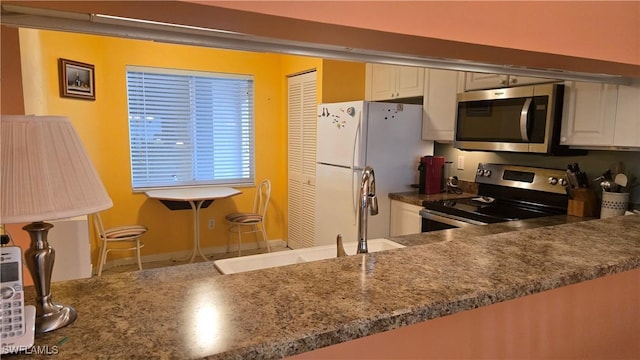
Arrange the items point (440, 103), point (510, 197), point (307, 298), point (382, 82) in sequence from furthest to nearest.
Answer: point (382, 82)
point (440, 103)
point (510, 197)
point (307, 298)

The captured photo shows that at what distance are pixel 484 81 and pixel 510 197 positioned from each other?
0.90 metres

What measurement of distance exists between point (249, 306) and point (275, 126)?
412 centimetres

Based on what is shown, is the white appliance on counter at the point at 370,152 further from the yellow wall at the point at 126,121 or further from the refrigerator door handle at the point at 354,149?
the yellow wall at the point at 126,121

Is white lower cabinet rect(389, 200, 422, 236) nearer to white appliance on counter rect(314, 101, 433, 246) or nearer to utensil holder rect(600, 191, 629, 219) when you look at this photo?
white appliance on counter rect(314, 101, 433, 246)

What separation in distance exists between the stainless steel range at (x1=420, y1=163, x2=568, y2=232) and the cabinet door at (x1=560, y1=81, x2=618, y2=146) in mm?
348

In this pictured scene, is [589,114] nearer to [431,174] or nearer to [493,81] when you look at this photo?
[493,81]

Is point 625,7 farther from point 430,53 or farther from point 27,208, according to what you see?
point 27,208

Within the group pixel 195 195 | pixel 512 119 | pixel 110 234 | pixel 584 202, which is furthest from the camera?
pixel 195 195

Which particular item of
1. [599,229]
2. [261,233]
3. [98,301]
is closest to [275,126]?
[261,233]

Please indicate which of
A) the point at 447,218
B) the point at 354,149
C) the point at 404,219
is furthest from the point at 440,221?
the point at 354,149

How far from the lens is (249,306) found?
84 centimetres

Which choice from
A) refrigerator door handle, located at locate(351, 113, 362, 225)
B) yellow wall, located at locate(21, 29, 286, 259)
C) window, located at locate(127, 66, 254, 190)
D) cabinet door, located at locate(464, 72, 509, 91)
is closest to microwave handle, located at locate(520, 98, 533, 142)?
cabinet door, located at locate(464, 72, 509, 91)

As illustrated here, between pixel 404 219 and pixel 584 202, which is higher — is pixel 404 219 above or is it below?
below

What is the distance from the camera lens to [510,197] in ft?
9.87
